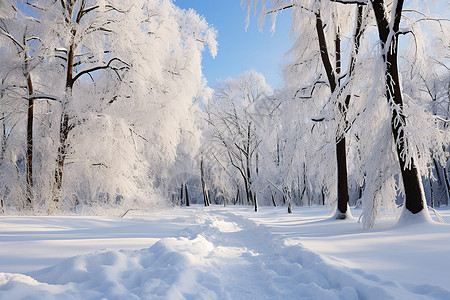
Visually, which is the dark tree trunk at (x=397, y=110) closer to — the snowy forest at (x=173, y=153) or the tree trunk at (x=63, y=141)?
the snowy forest at (x=173, y=153)

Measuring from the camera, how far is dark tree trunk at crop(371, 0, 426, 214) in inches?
218

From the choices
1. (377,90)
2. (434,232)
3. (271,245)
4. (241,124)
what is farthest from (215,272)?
(241,124)

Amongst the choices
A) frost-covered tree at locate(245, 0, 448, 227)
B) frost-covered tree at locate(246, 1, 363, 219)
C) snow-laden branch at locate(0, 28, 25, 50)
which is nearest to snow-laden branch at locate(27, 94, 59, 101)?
snow-laden branch at locate(0, 28, 25, 50)

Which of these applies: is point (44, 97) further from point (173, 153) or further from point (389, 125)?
point (389, 125)

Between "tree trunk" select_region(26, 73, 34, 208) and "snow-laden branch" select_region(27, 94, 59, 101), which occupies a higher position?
"snow-laden branch" select_region(27, 94, 59, 101)

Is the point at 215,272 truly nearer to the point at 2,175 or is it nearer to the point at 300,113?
the point at 300,113

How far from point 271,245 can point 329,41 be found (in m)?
7.92

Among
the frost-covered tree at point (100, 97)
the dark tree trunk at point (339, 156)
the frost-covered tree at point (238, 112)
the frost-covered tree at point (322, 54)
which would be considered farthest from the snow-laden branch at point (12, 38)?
the frost-covered tree at point (238, 112)

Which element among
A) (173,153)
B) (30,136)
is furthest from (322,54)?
(30,136)

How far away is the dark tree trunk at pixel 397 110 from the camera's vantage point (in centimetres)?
554

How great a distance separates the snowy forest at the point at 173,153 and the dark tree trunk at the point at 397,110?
0.04 metres

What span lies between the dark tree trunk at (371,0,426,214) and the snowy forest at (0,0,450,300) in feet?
0.14

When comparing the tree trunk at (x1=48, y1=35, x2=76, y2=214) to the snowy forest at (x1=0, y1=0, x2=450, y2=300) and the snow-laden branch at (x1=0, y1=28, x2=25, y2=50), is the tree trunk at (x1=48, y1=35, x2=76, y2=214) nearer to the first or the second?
the snowy forest at (x1=0, y1=0, x2=450, y2=300)

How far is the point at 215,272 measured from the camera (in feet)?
11.1
